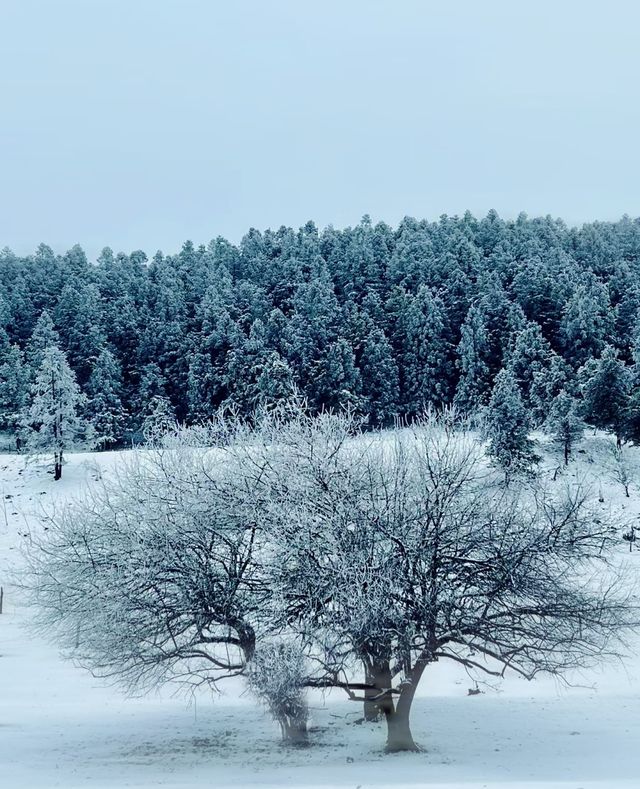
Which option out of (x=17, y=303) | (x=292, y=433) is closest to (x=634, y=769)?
(x=292, y=433)

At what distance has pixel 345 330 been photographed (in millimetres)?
95375

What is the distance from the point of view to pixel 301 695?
666 inches

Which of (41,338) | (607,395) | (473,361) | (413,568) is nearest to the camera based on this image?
(413,568)

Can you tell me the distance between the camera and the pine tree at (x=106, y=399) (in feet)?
271

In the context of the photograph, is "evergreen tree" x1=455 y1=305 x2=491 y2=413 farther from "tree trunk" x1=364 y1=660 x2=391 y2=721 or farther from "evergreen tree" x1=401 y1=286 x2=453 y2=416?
"tree trunk" x1=364 y1=660 x2=391 y2=721

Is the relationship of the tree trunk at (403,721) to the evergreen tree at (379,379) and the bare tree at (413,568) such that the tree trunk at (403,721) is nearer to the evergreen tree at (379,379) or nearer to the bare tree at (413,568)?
the bare tree at (413,568)

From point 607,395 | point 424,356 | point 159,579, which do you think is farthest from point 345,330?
point 159,579

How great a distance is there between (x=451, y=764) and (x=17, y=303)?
334 feet

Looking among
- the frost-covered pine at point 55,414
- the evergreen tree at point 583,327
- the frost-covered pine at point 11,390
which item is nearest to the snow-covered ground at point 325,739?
the frost-covered pine at point 55,414

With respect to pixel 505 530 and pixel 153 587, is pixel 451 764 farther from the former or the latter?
pixel 153 587

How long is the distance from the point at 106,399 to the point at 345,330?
25671 millimetres

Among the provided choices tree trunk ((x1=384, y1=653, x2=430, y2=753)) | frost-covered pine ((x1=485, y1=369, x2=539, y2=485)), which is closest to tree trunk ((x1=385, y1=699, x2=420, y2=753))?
tree trunk ((x1=384, y1=653, x2=430, y2=753))

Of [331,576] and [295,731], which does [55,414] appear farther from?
[331,576]

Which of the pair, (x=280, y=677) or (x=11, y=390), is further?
(x=11, y=390)
